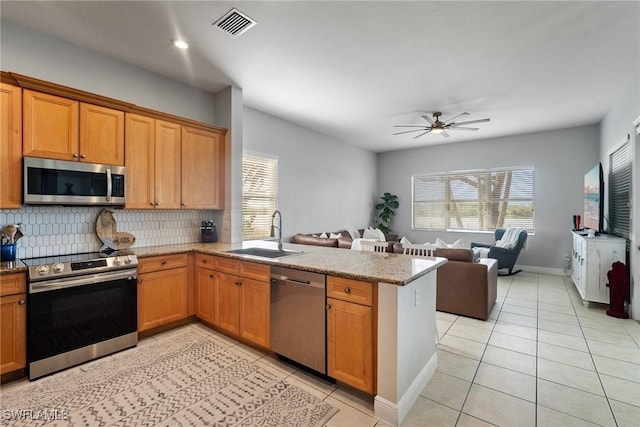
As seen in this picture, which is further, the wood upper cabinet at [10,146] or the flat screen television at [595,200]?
the flat screen television at [595,200]

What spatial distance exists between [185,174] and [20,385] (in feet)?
7.61

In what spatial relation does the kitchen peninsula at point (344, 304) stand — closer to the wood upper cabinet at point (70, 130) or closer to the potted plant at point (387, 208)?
the wood upper cabinet at point (70, 130)

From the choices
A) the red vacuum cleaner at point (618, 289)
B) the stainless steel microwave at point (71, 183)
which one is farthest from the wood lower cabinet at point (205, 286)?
the red vacuum cleaner at point (618, 289)

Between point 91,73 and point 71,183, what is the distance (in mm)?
1230

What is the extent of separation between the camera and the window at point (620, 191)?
12.3 ft

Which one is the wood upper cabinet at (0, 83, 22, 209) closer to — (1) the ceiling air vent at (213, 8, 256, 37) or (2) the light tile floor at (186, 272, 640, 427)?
(1) the ceiling air vent at (213, 8, 256, 37)

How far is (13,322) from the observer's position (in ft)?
7.26

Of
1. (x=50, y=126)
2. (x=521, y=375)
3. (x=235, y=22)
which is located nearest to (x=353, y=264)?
(x=521, y=375)

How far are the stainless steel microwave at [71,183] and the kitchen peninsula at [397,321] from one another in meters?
1.80

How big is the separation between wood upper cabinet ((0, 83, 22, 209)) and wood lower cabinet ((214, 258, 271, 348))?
5.67ft

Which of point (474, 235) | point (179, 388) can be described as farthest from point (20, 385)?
point (474, 235)

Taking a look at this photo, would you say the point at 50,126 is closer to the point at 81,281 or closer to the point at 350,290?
the point at 81,281

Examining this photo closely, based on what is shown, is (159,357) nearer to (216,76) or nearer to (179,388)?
(179,388)

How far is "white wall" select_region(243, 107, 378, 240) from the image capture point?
5.10 meters
